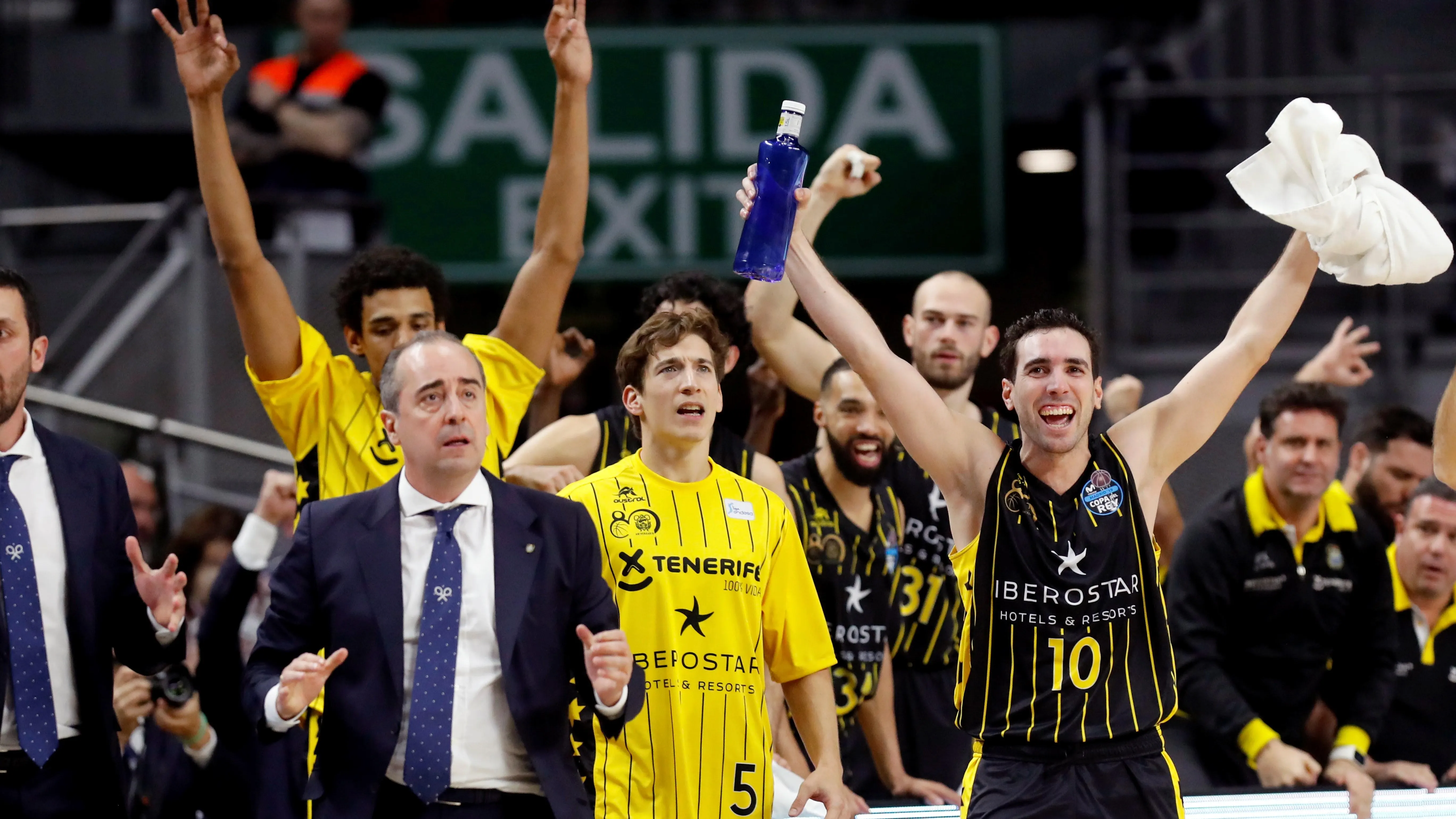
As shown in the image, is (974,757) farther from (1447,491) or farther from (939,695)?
(1447,491)

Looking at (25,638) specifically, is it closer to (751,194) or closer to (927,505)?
(751,194)

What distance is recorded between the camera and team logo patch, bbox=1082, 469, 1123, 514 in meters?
3.83

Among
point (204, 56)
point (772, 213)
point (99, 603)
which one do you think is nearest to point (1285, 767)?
point (772, 213)

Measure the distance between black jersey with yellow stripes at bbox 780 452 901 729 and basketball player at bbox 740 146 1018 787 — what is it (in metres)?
0.16

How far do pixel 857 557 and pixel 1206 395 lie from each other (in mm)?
1502

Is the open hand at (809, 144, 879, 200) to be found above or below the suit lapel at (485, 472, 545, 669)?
→ above

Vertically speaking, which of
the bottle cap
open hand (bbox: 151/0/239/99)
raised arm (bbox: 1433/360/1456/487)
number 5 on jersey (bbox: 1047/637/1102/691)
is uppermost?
open hand (bbox: 151/0/239/99)

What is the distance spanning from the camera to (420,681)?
326 cm

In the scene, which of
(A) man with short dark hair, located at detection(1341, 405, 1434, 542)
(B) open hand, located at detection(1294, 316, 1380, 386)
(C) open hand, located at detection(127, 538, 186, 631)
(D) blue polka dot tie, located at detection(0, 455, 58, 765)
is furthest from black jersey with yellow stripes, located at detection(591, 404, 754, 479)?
(A) man with short dark hair, located at detection(1341, 405, 1434, 542)

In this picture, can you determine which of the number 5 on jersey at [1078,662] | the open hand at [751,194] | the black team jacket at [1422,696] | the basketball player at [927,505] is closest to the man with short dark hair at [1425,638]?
the black team jacket at [1422,696]

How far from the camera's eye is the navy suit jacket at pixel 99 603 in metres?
3.73

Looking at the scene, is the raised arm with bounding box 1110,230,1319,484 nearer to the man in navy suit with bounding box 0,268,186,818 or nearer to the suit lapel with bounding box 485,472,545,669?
the suit lapel with bounding box 485,472,545,669

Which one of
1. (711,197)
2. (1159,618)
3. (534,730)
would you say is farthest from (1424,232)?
(711,197)

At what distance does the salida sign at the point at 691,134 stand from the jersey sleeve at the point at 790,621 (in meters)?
4.82
